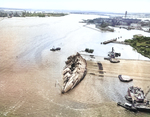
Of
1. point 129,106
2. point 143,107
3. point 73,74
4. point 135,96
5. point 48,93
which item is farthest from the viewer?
point 73,74

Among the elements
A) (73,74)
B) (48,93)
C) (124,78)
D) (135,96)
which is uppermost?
(73,74)

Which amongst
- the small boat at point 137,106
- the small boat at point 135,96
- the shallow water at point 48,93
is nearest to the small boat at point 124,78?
the shallow water at point 48,93

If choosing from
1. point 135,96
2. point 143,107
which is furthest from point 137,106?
point 135,96

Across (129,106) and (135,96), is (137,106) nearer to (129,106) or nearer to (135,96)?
(129,106)

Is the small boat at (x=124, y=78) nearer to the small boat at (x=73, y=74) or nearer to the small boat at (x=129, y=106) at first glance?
the small boat at (x=73, y=74)

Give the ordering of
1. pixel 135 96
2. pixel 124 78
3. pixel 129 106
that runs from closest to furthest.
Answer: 1. pixel 129 106
2. pixel 135 96
3. pixel 124 78

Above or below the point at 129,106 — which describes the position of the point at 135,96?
above

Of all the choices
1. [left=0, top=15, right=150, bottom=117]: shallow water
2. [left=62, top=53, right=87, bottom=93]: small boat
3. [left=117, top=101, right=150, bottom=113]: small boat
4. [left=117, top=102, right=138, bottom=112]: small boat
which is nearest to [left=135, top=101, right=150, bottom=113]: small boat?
[left=117, top=101, right=150, bottom=113]: small boat

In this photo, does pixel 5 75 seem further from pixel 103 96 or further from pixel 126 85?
pixel 126 85

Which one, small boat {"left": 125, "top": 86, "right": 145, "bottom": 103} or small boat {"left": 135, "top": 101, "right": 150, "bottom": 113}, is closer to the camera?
small boat {"left": 135, "top": 101, "right": 150, "bottom": 113}

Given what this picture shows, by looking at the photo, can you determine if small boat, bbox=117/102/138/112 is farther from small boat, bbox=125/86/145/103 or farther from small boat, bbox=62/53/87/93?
small boat, bbox=62/53/87/93

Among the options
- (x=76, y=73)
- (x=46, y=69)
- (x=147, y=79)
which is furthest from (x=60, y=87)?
(x=147, y=79)
